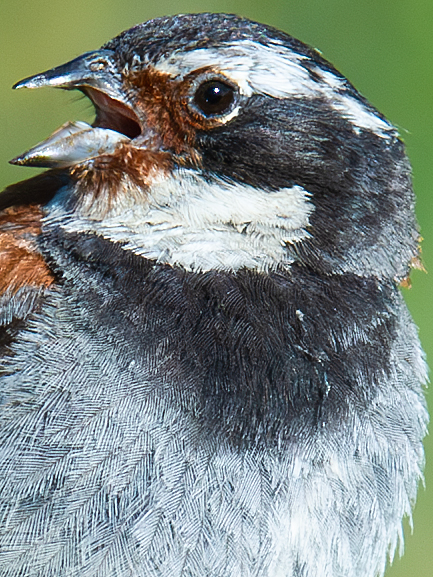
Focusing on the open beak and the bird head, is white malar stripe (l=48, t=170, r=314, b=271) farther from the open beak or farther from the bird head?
the open beak

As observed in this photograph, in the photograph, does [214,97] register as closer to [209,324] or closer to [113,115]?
[113,115]

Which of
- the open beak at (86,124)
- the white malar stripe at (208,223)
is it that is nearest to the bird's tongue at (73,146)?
the open beak at (86,124)

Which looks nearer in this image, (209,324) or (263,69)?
(209,324)

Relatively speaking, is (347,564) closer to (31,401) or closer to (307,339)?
(307,339)

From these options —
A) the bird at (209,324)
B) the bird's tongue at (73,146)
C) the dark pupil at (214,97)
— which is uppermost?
the dark pupil at (214,97)

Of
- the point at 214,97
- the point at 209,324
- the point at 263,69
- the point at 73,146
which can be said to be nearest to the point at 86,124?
the point at 73,146

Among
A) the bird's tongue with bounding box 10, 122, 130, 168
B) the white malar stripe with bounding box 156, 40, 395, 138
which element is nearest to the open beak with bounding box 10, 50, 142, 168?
the bird's tongue with bounding box 10, 122, 130, 168

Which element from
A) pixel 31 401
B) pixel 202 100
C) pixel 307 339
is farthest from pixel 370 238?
pixel 31 401

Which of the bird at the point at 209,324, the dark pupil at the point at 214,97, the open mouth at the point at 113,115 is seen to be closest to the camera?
the bird at the point at 209,324

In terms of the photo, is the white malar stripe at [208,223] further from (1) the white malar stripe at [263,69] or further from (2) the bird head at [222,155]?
(1) the white malar stripe at [263,69]
